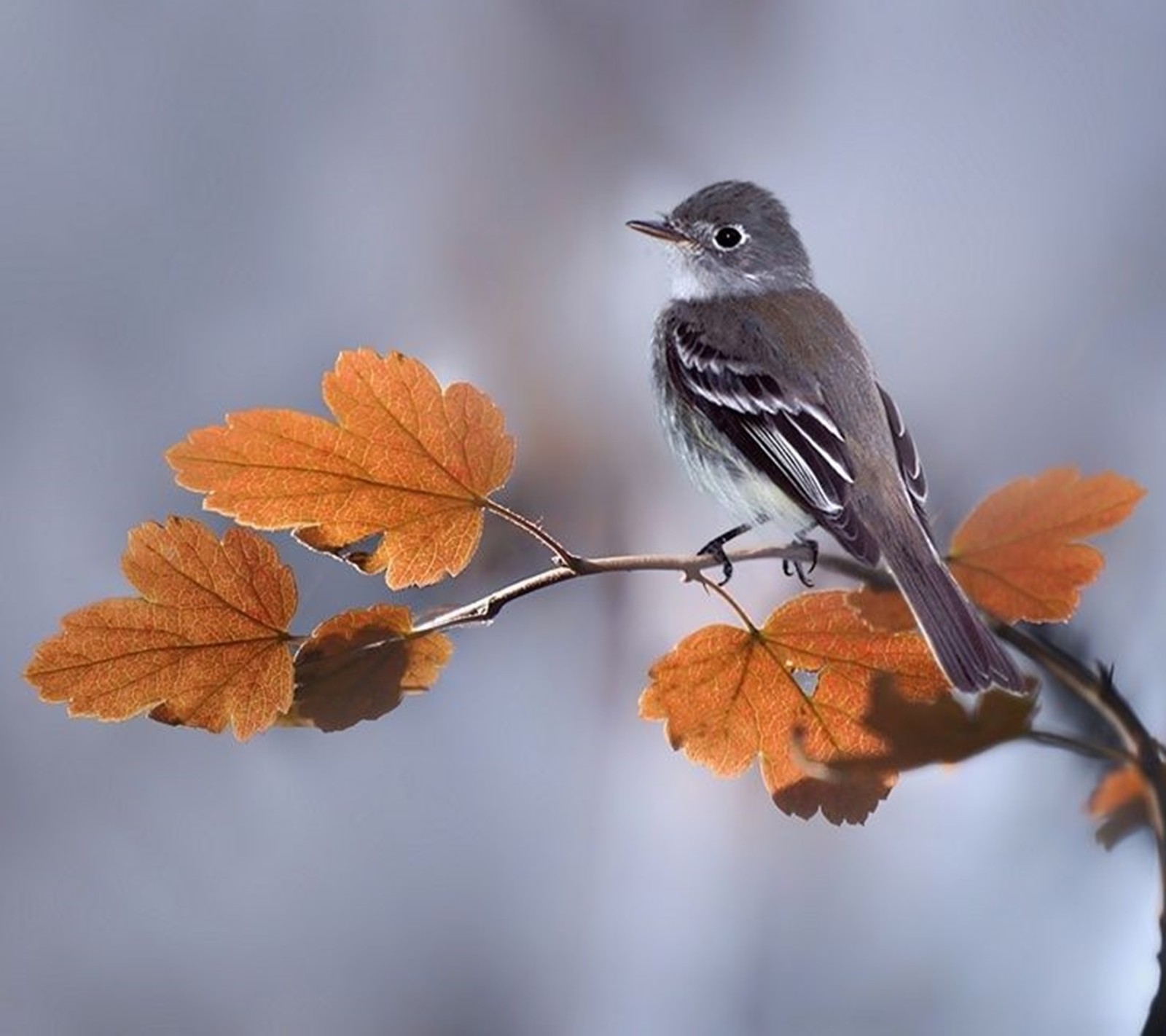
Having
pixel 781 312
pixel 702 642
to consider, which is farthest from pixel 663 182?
pixel 702 642

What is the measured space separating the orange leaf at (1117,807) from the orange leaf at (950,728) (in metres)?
0.09

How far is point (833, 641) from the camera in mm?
356

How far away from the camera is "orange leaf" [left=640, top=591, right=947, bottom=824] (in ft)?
1.16

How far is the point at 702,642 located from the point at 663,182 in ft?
0.76

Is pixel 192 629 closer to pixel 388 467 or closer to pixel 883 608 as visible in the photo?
pixel 388 467

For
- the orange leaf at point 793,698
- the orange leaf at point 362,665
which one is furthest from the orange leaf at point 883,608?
the orange leaf at point 362,665

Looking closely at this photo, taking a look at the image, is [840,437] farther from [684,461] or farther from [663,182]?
[663,182]

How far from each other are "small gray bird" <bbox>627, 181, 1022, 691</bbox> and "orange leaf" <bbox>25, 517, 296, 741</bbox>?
0.12 meters

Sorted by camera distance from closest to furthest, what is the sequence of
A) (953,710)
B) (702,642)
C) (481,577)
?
(953,710)
(702,642)
(481,577)

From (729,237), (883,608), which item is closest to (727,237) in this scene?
(729,237)

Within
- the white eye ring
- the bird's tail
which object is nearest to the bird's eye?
the white eye ring

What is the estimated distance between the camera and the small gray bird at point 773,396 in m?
0.40

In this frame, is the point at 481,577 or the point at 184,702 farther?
the point at 481,577

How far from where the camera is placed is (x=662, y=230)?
1.53ft
